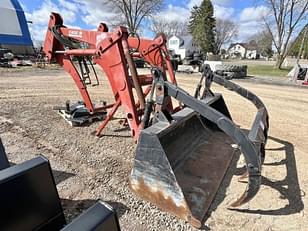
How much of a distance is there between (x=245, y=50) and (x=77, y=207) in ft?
277

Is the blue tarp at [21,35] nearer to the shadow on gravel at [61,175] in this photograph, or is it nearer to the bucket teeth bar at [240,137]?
the shadow on gravel at [61,175]

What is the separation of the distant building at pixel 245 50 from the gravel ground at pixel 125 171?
72.4 metres

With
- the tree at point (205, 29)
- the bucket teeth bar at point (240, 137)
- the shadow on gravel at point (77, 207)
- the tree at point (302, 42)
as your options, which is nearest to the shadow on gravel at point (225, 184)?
the bucket teeth bar at point (240, 137)

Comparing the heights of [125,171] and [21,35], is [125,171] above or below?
below

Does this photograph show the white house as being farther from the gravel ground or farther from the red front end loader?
the red front end loader

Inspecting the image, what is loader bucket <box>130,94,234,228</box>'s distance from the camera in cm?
197

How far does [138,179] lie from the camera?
85.4 inches

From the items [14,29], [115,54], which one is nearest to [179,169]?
[115,54]

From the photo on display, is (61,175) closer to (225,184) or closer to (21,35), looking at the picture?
(225,184)

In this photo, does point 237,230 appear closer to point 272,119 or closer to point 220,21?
point 272,119

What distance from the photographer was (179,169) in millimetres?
2398

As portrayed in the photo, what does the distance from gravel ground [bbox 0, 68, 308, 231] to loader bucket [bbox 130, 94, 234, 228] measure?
105 millimetres

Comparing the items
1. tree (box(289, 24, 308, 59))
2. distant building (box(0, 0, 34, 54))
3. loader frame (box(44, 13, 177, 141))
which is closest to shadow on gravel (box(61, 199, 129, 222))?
loader frame (box(44, 13, 177, 141))

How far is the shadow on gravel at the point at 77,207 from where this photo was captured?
80.6 inches
